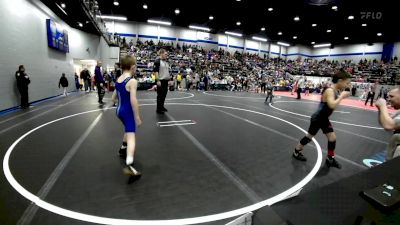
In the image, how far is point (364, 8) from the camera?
16484 mm

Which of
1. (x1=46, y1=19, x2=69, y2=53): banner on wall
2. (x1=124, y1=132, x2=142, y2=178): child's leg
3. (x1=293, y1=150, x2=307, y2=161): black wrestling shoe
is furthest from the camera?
(x1=46, y1=19, x2=69, y2=53): banner on wall

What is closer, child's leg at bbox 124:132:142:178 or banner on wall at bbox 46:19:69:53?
child's leg at bbox 124:132:142:178

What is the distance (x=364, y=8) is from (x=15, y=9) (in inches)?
818

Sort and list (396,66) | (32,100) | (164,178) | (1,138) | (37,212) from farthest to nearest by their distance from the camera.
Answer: (396,66), (32,100), (1,138), (164,178), (37,212)

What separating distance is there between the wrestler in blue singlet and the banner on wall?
11.3 meters

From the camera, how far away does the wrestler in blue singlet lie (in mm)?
2973

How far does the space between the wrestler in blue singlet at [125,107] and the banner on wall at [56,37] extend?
11.3 meters

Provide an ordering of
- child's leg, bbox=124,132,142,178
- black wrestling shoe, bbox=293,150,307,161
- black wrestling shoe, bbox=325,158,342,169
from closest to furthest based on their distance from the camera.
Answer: child's leg, bbox=124,132,142,178
black wrestling shoe, bbox=325,158,342,169
black wrestling shoe, bbox=293,150,307,161

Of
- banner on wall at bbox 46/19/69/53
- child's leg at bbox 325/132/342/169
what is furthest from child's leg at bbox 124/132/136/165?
banner on wall at bbox 46/19/69/53

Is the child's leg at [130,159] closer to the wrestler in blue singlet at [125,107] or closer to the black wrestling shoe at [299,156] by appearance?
the wrestler in blue singlet at [125,107]

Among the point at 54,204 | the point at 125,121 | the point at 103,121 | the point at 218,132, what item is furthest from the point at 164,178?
the point at 103,121

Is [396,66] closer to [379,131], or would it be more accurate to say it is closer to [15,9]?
[379,131]

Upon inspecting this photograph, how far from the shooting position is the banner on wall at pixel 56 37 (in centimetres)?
1150

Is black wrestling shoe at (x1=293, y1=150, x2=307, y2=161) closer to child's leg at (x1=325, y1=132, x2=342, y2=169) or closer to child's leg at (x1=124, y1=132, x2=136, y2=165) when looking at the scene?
child's leg at (x1=325, y1=132, x2=342, y2=169)
